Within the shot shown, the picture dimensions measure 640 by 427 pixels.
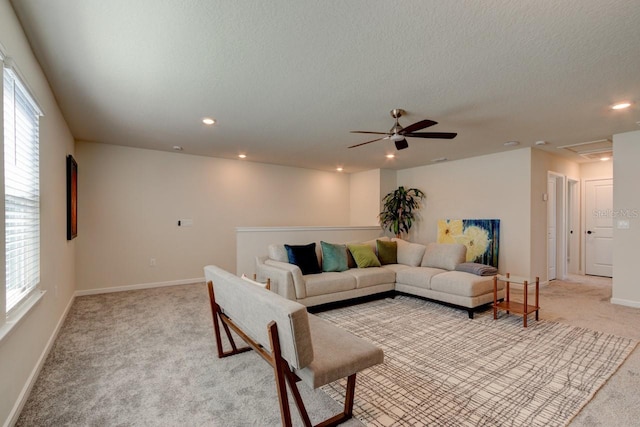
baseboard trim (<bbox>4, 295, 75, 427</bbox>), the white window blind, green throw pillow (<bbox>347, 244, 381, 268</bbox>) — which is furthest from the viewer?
green throw pillow (<bbox>347, 244, 381, 268</bbox>)

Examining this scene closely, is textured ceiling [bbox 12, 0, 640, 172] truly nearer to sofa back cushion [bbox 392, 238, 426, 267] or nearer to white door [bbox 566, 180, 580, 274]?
sofa back cushion [bbox 392, 238, 426, 267]

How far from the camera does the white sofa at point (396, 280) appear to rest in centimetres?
376

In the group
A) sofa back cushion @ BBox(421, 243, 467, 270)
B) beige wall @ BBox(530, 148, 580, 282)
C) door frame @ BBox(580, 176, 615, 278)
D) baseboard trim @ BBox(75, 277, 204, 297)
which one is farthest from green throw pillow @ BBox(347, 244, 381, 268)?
door frame @ BBox(580, 176, 615, 278)

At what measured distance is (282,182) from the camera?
22.2 feet

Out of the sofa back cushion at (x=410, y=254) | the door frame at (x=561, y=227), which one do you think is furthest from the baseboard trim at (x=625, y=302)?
the sofa back cushion at (x=410, y=254)

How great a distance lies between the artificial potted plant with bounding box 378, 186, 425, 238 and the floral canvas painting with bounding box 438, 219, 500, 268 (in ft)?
2.52

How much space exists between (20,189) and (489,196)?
250 inches

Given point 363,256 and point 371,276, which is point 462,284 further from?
point 363,256

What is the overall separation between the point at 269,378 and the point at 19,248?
Result: 2.00 metres

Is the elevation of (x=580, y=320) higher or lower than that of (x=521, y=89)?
lower

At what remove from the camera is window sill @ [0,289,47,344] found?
169 cm

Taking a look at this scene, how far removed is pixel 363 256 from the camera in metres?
4.61

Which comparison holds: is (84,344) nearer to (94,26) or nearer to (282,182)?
(94,26)

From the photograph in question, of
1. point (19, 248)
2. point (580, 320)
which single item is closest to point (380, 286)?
point (580, 320)
